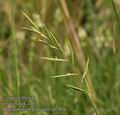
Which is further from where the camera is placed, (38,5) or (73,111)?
(38,5)

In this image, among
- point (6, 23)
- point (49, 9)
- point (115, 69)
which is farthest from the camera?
point (6, 23)

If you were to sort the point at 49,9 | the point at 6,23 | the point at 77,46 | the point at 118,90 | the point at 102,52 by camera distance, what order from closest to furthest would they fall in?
the point at 77,46, the point at 118,90, the point at 102,52, the point at 49,9, the point at 6,23

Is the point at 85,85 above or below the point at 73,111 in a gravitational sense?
above

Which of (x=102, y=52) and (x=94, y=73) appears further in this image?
(x=102, y=52)

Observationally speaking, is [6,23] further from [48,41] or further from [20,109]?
[48,41]

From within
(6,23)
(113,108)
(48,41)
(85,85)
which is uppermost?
(6,23)

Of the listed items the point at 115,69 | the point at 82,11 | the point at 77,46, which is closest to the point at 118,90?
the point at 115,69

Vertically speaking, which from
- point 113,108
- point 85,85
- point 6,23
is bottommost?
point 113,108

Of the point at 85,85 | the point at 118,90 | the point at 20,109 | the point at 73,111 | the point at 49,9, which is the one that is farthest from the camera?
the point at 49,9

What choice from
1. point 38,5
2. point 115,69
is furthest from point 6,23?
point 115,69

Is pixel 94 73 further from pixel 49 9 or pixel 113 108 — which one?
pixel 49 9
